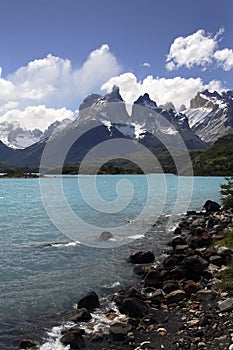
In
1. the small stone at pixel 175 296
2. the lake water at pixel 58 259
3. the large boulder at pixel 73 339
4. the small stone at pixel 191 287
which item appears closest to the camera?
the large boulder at pixel 73 339

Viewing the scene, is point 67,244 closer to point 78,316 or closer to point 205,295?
point 78,316

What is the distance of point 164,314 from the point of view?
57.8ft

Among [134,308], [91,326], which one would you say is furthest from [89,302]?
[134,308]

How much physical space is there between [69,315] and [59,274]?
7.42 meters

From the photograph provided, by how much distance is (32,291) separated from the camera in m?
21.9

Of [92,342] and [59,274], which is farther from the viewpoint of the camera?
[59,274]

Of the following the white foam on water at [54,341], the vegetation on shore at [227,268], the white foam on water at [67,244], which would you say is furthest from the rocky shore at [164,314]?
the white foam on water at [67,244]

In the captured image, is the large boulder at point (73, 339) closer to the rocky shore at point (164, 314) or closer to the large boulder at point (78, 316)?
the rocky shore at point (164, 314)

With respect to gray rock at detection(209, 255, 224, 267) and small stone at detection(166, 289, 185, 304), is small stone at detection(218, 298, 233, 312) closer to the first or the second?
small stone at detection(166, 289, 185, 304)

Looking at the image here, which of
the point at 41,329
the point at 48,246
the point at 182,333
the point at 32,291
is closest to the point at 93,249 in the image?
the point at 48,246

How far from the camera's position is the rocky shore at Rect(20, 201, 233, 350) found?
1430 cm

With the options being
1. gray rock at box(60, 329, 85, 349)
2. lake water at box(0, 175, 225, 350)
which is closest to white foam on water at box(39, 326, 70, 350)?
gray rock at box(60, 329, 85, 349)

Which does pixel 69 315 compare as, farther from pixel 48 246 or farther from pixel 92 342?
pixel 48 246

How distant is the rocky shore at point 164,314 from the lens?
14.3m
